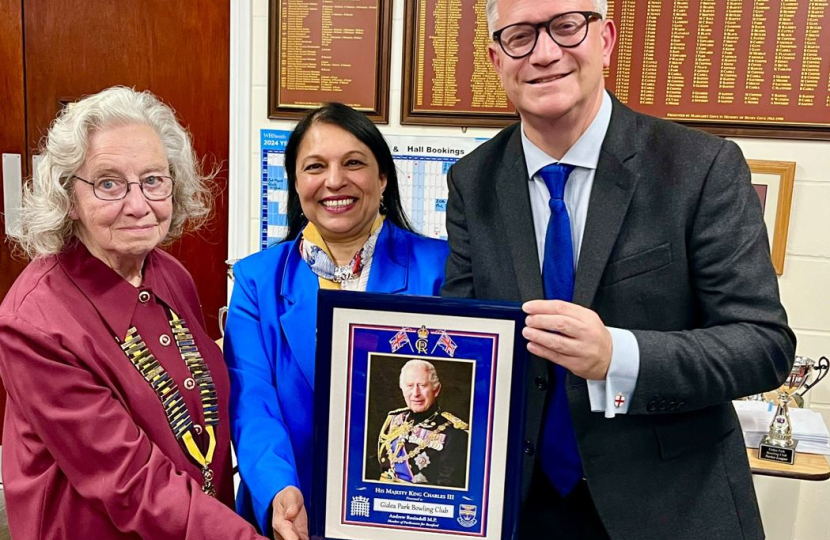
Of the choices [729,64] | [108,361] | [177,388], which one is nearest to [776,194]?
[729,64]

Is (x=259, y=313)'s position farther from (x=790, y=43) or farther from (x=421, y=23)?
(x=790, y=43)

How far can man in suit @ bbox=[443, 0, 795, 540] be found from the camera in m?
1.02

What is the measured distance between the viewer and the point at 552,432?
116cm

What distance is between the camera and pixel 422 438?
111cm

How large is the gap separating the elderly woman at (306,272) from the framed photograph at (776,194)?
1380mm

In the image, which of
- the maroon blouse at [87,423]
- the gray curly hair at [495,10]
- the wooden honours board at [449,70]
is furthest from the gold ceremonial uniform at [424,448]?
the wooden honours board at [449,70]

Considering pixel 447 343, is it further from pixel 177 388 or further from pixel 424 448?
pixel 177 388

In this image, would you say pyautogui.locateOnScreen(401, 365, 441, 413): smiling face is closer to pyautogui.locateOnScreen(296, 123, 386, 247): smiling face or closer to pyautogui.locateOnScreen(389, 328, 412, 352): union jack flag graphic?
pyautogui.locateOnScreen(389, 328, 412, 352): union jack flag graphic

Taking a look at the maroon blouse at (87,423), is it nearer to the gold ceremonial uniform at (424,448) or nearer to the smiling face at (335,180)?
the gold ceremonial uniform at (424,448)

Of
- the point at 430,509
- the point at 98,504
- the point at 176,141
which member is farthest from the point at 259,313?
the point at 430,509

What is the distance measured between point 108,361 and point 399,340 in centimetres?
49

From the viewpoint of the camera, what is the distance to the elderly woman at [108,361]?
3.70 ft

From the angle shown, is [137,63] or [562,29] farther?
[137,63]

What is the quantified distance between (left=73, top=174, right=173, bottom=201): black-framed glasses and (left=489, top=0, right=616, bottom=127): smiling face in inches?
25.4
